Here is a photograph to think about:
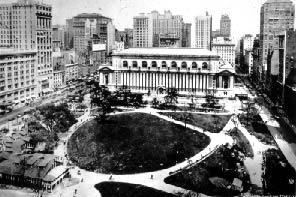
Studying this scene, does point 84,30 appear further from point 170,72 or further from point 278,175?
point 278,175

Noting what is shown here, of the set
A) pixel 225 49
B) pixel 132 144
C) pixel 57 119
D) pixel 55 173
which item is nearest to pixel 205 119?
pixel 132 144

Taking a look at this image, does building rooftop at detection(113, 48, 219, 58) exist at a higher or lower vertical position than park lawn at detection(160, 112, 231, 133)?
higher

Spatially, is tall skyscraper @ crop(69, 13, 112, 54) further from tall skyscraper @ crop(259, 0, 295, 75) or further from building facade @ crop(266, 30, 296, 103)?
building facade @ crop(266, 30, 296, 103)

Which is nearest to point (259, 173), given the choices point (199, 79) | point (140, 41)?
point (199, 79)

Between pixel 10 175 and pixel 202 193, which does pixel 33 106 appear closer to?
pixel 10 175

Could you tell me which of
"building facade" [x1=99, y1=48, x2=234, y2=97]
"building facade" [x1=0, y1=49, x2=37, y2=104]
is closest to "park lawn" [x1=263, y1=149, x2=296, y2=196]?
"building facade" [x1=99, y1=48, x2=234, y2=97]

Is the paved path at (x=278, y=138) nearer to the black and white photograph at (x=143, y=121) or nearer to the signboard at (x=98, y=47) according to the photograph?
the black and white photograph at (x=143, y=121)
